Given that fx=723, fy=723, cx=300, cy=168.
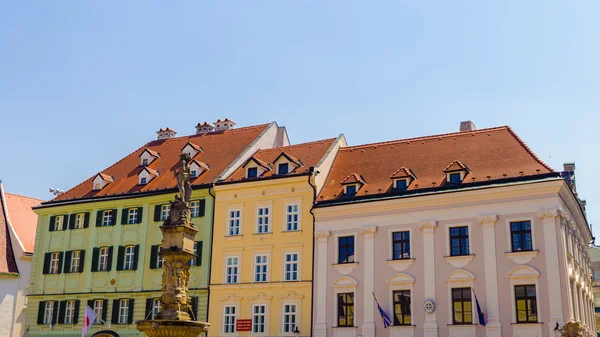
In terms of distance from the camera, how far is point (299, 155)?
1672 inches

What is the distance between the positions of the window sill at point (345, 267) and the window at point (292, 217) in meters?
3.41

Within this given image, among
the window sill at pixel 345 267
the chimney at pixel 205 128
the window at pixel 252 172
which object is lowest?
the window sill at pixel 345 267

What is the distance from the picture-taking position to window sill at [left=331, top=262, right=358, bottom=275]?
36469mm

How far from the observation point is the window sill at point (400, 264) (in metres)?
35.1

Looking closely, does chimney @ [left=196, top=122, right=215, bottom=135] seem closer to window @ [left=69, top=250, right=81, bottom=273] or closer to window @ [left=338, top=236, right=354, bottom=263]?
window @ [left=69, top=250, right=81, bottom=273]

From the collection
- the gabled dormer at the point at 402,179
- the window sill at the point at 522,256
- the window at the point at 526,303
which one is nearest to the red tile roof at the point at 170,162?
the gabled dormer at the point at 402,179

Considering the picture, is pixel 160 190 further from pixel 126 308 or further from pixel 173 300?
pixel 173 300

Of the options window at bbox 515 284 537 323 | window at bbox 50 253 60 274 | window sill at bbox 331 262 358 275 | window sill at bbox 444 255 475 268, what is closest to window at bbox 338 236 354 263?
window sill at bbox 331 262 358 275

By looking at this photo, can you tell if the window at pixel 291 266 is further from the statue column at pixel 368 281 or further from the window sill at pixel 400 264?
the window sill at pixel 400 264

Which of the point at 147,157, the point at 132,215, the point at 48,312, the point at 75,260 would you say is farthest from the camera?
the point at 147,157

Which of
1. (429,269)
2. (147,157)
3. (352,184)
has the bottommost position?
(429,269)

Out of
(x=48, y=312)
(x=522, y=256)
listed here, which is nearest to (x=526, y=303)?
(x=522, y=256)

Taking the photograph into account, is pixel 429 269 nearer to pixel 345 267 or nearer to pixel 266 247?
pixel 345 267

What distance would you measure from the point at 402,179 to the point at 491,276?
22.3ft
